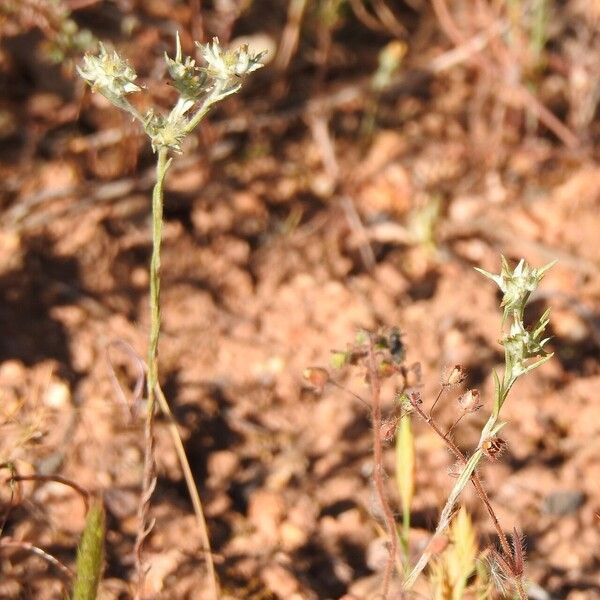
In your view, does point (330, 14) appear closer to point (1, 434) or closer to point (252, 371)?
point (252, 371)

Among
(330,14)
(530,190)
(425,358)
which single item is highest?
(330,14)

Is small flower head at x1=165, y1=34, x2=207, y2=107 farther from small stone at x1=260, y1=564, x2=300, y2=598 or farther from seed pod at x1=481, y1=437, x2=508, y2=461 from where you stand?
small stone at x1=260, y1=564, x2=300, y2=598

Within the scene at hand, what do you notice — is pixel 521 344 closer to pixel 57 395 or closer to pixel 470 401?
pixel 470 401

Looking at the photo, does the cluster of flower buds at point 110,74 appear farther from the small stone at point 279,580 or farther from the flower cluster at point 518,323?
the small stone at point 279,580

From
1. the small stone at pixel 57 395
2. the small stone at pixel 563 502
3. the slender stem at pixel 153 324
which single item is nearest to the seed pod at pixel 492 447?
the slender stem at pixel 153 324

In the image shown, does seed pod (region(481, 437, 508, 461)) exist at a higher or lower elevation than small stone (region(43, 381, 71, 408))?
lower

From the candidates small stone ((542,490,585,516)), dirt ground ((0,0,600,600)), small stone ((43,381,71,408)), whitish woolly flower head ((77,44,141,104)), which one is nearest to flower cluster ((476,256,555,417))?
dirt ground ((0,0,600,600))

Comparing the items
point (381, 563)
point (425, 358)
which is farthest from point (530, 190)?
point (381, 563)
